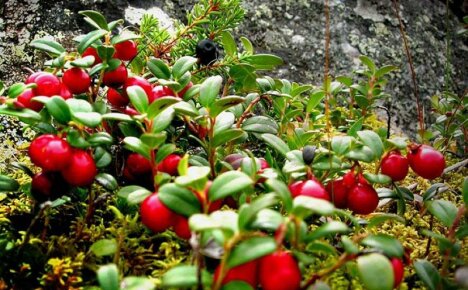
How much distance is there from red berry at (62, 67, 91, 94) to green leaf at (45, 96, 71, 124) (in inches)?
7.4

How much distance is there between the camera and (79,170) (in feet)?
3.70

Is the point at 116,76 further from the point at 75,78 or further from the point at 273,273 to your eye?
the point at 273,273

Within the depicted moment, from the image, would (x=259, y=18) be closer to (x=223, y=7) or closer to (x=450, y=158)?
(x=223, y=7)

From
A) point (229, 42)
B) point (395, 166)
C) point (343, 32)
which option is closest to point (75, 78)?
point (229, 42)

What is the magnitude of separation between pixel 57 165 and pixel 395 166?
891mm

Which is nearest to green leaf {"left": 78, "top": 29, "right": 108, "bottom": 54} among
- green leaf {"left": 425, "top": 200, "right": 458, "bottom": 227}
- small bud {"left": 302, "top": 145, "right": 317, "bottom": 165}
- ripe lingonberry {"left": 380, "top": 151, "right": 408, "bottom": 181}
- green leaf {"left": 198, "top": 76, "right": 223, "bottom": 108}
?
green leaf {"left": 198, "top": 76, "right": 223, "bottom": 108}

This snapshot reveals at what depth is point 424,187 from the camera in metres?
1.95

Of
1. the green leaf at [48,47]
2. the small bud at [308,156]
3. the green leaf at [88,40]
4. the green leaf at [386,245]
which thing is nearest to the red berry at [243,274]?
the green leaf at [386,245]

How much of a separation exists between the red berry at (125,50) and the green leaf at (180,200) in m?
0.60

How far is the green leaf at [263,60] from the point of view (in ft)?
5.33

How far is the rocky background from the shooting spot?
7.60 ft

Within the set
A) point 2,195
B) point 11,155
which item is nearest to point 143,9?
point 11,155

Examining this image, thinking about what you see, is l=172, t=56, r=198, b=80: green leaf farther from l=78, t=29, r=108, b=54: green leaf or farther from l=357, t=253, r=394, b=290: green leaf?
l=357, t=253, r=394, b=290: green leaf

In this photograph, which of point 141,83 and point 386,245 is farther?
point 141,83
